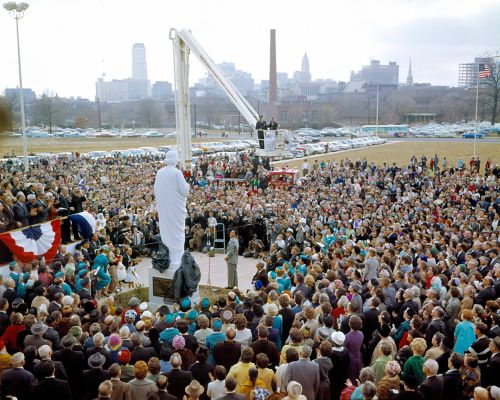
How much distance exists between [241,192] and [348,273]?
13.6m

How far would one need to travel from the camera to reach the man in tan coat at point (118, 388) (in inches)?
225

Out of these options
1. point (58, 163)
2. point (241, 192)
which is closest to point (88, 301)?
point (241, 192)

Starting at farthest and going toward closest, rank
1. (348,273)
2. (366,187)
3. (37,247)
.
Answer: (366,187) < (37,247) < (348,273)

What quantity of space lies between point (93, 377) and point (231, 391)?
5.88ft

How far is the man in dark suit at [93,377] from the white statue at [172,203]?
4.51 meters

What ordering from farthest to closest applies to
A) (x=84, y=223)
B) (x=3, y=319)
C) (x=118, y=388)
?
(x=84, y=223)
(x=3, y=319)
(x=118, y=388)

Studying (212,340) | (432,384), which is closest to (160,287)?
(212,340)

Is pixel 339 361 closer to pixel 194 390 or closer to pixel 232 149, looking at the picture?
pixel 194 390

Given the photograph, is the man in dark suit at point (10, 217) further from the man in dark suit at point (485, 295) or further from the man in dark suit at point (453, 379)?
the man in dark suit at point (453, 379)

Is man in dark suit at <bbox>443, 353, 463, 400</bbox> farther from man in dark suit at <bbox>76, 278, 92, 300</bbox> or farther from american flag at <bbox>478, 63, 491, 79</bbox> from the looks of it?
american flag at <bbox>478, 63, 491, 79</bbox>

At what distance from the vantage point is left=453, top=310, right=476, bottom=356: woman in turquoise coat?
6863 mm

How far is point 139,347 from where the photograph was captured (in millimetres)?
6613

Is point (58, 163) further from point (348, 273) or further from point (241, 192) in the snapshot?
point (348, 273)

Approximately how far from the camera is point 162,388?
5.57 metres
